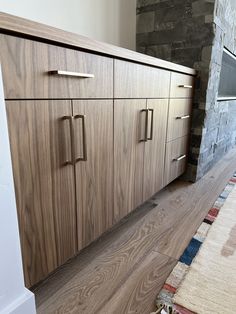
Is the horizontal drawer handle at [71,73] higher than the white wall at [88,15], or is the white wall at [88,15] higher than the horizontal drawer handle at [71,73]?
the white wall at [88,15]

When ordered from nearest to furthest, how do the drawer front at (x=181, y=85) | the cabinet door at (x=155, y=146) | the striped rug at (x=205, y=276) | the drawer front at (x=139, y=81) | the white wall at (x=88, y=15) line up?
the striped rug at (x=205, y=276)
the drawer front at (x=139, y=81)
the white wall at (x=88, y=15)
the cabinet door at (x=155, y=146)
the drawer front at (x=181, y=85)

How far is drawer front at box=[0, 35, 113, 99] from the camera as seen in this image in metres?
0.66

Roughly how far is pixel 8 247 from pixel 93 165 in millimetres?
458

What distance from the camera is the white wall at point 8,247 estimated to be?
65 centimetres

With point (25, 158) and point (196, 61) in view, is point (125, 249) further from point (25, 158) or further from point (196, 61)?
point (196, 61)

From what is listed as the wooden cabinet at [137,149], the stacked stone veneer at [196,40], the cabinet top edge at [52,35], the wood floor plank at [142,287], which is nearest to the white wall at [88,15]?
the stacked stone veneer at [196,40]

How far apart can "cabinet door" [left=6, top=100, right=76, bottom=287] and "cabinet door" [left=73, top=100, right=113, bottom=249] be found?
56mm

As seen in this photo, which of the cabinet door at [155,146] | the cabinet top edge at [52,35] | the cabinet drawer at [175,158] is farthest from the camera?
the cabinet drawer at [175,158]

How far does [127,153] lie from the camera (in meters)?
1.24


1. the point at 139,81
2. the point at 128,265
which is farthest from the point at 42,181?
the point at 139,81

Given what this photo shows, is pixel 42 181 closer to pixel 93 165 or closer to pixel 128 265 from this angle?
pixel 93 165

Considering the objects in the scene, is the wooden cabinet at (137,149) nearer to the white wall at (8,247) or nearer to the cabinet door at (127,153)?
the cabinet door at (127,153)

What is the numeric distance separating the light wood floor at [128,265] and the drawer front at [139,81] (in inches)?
32.0

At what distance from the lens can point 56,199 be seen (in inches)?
34.6
